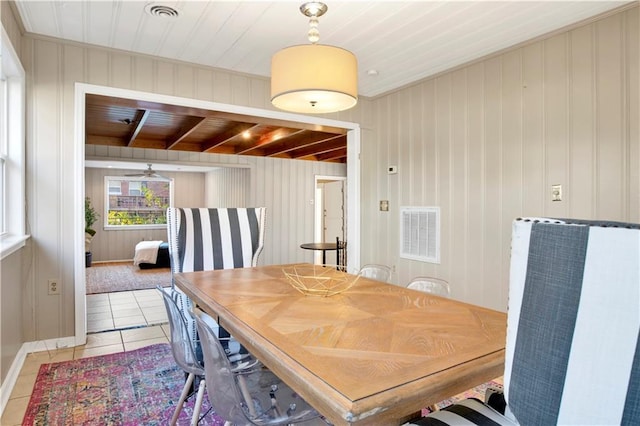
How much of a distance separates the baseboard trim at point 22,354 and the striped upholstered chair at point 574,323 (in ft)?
8.64

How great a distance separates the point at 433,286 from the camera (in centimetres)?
219

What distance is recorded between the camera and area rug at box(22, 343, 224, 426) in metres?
2.04

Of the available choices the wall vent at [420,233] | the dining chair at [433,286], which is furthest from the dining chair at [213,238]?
the wall vent at [420,233]

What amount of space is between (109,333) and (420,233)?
3183mm

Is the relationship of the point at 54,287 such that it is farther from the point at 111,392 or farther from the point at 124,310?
the point at 124,310

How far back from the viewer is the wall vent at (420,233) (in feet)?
12.5

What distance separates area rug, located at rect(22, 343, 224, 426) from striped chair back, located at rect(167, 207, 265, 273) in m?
0.74

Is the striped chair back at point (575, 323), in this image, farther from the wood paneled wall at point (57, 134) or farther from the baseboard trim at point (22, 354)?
the wood paneled wall at point (57, 134)

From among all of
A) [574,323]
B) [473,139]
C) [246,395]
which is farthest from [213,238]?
[574,323]

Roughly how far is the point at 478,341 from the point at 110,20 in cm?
311

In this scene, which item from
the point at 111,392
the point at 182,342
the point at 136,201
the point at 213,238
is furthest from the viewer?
the point at 136,201

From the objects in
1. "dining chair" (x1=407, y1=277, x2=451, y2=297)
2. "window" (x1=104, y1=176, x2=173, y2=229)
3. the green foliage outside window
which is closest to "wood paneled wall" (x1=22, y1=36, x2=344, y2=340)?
"dining chair" (x1=407, y1=277, x2=451, y2=297)

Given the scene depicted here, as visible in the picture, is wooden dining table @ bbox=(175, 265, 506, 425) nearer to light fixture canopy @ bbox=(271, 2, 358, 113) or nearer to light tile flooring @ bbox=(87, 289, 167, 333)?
light fixture canopy @ bbox=(271, 2, 358, 113)

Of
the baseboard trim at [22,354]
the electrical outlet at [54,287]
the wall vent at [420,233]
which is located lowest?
the baseboard trim at [22,354]
